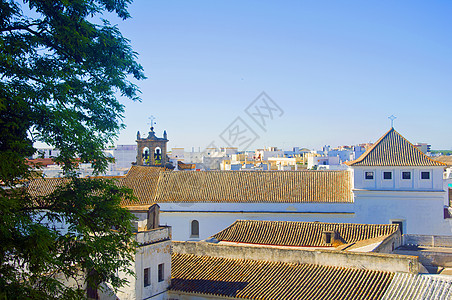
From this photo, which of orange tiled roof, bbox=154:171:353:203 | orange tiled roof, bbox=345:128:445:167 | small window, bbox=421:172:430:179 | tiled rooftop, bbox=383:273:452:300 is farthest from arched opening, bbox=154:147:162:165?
tiled rooftop, bbox=383:273:452:300

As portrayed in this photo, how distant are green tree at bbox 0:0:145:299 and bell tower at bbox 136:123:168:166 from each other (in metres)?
20.1

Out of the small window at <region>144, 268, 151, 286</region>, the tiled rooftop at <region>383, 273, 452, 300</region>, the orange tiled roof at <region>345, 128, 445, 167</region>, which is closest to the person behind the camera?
the tiled rooftop at <region>383, 273, 452, 300</region>

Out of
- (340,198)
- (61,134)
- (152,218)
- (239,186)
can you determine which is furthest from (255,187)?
(61,134)

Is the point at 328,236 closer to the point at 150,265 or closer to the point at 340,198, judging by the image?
the point at 340,198

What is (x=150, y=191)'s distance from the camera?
976 inches

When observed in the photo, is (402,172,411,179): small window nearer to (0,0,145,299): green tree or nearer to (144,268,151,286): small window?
(144,268,151,286): small window

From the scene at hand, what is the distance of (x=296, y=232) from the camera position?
17.7m

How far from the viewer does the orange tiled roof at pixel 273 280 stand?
38.5ft

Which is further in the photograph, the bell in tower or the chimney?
the bell in tower

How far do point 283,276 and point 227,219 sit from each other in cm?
1041

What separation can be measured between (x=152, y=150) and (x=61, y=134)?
2146 centimetres

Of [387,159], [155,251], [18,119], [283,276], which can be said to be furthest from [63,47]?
[387,159]

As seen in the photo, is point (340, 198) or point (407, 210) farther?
point (340, 198)

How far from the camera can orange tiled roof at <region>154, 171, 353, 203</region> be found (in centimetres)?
2328
